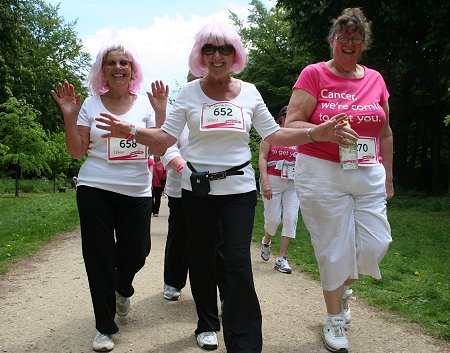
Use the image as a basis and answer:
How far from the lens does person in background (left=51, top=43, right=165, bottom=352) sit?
392cm

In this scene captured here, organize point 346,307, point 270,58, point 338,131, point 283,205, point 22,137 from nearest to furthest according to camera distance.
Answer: point 338,131 → point 346,307 → point 283,205 → point 22,137 → point 270,58

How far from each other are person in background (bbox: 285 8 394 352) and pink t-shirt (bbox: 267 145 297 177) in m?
2.89

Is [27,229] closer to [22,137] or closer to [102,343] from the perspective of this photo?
[102,343]

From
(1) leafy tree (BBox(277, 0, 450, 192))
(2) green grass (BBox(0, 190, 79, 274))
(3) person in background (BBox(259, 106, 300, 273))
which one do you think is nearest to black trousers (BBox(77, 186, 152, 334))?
(3) person in background (BBox(259, 106, 300, 273))

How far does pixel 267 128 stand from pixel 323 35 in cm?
1420

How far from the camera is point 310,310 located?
4.91 metres

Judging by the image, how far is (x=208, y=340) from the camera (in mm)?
3834

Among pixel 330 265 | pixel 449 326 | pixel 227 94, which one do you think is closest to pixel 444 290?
pixel 449 326

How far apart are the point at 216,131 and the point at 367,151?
1.08 metres

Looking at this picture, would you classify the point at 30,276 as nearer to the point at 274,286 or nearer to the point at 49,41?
the point at 274,286

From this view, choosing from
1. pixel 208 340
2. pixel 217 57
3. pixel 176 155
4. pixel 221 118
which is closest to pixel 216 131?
pixel 221 118

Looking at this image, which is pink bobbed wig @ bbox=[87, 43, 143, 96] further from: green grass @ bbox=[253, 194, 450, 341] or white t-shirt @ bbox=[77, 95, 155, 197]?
green grass @ bbox=[253, 194, 450, 341]

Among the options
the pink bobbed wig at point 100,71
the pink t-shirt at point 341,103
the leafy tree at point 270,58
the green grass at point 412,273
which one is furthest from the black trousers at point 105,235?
the leafy tree at point 270,58

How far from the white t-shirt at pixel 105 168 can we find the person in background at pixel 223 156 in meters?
0.39
